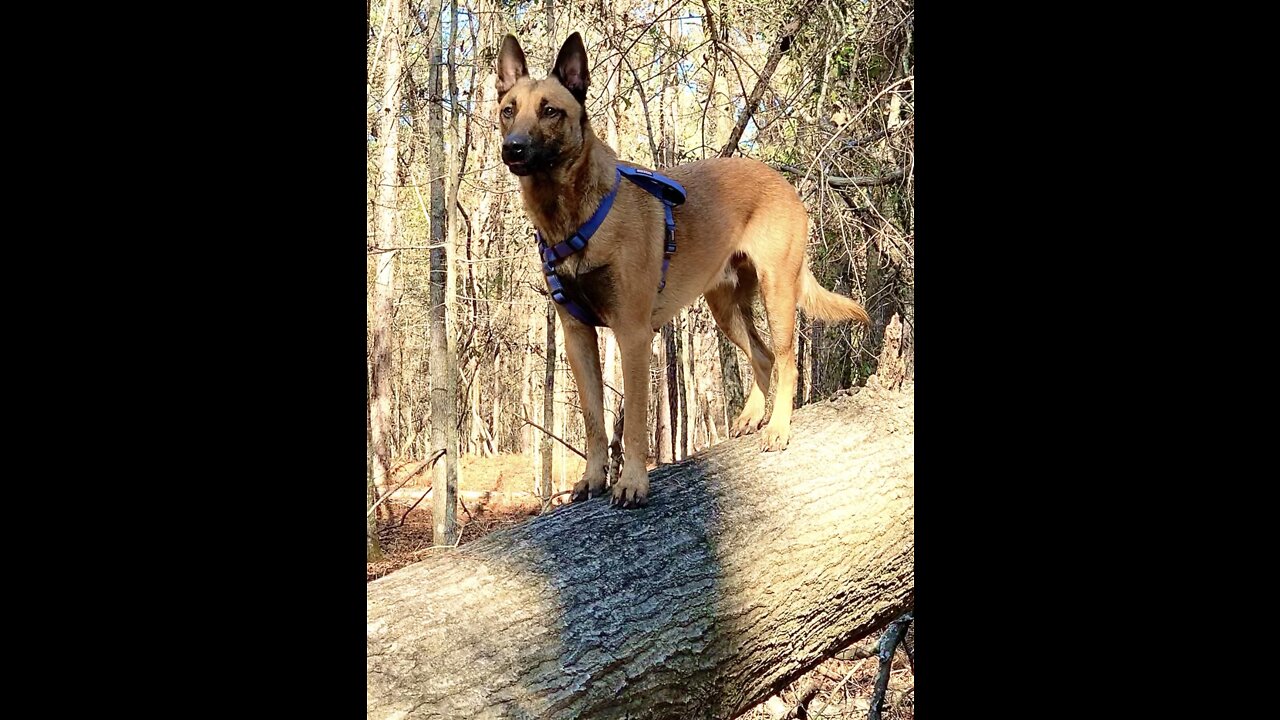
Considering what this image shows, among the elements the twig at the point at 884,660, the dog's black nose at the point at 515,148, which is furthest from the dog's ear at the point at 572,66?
the twig at the point at 884,660

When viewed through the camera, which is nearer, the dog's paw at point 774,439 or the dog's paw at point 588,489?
the dog's paw at point 588,489

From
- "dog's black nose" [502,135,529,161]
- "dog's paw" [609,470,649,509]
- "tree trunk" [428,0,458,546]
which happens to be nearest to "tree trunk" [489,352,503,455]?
"tree trunk" [428,0,458,546]

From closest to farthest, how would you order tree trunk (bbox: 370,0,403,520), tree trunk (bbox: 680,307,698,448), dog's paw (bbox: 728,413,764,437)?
dog's paw (bbox: 728,413,764,437), tree trunk (bbox: 370,0,403,520), tree trunk (bbox: 680,307,698,448)

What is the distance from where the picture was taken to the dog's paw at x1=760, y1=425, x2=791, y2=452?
12.1ft

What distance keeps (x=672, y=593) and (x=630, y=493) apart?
510 millimetres

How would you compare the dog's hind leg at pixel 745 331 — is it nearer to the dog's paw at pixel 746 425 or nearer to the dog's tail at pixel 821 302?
the dog's paw at pixel 746 425

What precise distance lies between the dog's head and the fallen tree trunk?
1240 millimetres

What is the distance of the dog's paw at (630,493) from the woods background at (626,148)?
0.96m

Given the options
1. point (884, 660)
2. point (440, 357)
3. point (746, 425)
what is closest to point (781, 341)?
point (746, 425)

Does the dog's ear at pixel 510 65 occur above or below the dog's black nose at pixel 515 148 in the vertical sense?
above

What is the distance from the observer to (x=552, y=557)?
105 inches

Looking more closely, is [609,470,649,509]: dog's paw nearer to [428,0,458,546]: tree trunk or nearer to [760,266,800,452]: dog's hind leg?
[760,266,800,452]: dog's hind leg

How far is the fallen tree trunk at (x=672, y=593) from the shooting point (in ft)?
7.14
